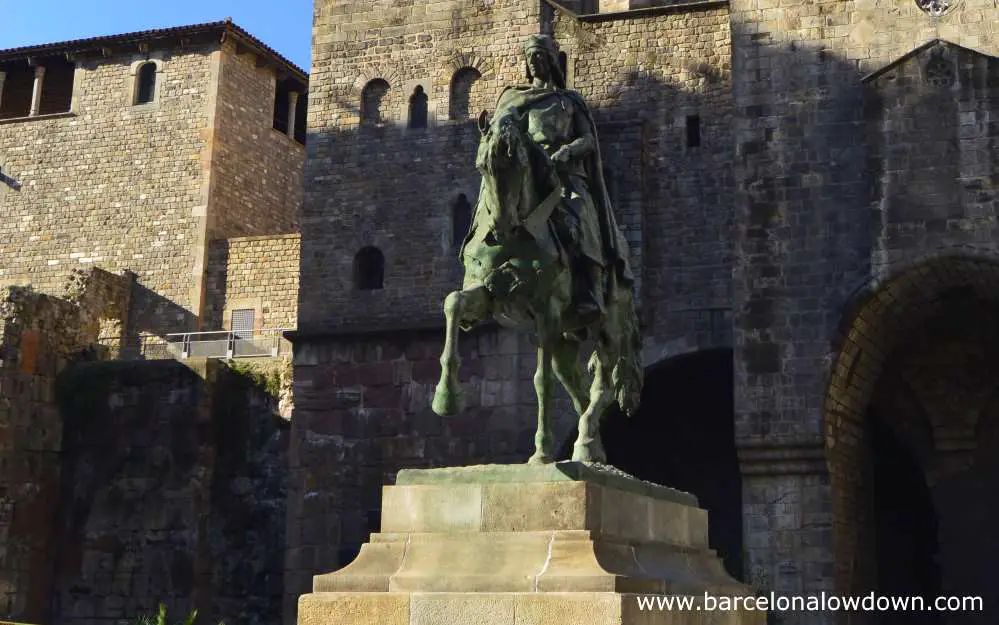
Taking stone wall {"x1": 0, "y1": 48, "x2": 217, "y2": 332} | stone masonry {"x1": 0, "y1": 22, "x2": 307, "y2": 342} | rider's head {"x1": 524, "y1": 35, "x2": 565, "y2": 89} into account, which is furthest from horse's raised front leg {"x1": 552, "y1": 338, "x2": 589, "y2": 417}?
stone wall {"x1": 0, "y1": 48, "x2": 217, "y2": 332}

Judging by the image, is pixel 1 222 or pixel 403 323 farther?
pixel 1 222

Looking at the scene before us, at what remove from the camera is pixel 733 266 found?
53.8 feet

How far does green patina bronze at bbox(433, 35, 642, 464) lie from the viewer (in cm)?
803

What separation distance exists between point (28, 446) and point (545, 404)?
46.4ft

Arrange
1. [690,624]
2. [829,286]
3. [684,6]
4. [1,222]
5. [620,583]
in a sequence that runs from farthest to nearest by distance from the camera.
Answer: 1. [1,222]
2. [684,6]
3. [829,286]
4. [690,624]
5. [620,583]

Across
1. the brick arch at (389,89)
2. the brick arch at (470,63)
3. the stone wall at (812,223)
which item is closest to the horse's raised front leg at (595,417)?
the stone wall at (812,223)

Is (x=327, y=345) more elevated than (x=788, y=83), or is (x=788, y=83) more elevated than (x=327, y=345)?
(x=788, y=83)

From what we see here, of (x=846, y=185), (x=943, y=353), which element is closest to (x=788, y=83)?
(x=846, y=185)

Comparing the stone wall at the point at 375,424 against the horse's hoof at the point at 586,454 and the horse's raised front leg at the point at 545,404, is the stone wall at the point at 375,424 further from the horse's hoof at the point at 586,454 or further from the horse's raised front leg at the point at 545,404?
the horse's raised front leg at the point at 545,404

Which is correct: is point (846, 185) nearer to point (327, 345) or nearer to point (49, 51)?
point (327, 345)

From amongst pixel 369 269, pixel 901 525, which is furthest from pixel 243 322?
pixel 901 525

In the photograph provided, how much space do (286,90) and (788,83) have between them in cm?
1946

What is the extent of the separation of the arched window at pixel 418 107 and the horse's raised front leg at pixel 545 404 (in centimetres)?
1195

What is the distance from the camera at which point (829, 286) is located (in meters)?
15.9
